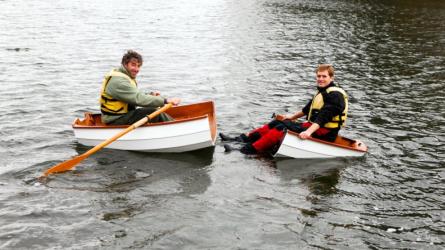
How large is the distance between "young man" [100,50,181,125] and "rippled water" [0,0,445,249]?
775mm

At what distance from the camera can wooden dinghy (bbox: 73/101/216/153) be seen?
1007 centimetres

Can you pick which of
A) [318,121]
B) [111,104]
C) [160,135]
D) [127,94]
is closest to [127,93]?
[127,94]

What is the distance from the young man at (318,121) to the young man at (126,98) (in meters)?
1.98

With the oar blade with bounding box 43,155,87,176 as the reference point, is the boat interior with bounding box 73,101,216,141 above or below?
above

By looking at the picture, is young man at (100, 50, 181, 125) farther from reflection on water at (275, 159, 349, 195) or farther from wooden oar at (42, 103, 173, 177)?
reflection on water at (275, 159, 349, 195)

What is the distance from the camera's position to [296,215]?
26.8ft

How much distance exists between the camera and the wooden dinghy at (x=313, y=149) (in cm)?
1004

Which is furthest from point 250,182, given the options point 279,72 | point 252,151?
point 279,72

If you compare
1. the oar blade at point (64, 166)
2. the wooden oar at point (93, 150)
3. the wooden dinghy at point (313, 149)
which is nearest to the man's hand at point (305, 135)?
the wooden dinghy at point (313, 149)

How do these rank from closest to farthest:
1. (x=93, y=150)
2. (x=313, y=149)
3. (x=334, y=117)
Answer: (x=93, y=150), (x=334, y=117), (x=313, y=149)

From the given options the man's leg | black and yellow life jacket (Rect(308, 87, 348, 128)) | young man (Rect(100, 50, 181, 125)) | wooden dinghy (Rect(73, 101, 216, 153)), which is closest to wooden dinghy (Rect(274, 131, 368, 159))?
the man's leg

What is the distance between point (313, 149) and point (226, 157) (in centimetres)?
178

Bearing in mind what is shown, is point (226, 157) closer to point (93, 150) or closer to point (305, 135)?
point (305, 135)

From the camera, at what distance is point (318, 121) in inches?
389
